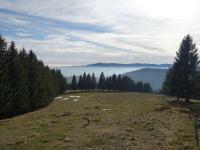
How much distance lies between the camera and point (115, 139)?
25359 millimetres

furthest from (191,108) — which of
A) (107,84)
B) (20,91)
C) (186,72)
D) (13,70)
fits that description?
(107,84)

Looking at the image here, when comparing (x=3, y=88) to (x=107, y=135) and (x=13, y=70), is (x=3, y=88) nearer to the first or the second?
(x=13, y=70)

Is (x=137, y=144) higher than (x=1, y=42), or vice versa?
(x=1, y=42)

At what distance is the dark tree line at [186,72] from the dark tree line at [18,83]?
25.7 metres

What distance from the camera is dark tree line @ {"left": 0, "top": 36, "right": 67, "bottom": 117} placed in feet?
149

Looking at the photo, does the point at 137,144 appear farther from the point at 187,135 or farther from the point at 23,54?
the point at 23,54

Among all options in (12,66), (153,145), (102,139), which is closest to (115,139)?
(102,139)

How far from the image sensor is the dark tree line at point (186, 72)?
59.6m

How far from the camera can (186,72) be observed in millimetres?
59812

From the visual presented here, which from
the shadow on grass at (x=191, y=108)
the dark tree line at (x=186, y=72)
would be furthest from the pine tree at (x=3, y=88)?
the dark tree line at (x=186, y=72)

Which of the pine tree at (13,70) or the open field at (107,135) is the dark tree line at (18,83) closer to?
the pine tree at (13,70)

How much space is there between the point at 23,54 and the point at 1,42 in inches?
563

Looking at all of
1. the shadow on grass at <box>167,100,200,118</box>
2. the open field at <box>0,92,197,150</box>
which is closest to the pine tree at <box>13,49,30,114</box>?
the open field at <box>0,92,197,150</box>

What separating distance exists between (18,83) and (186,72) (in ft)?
96.8
